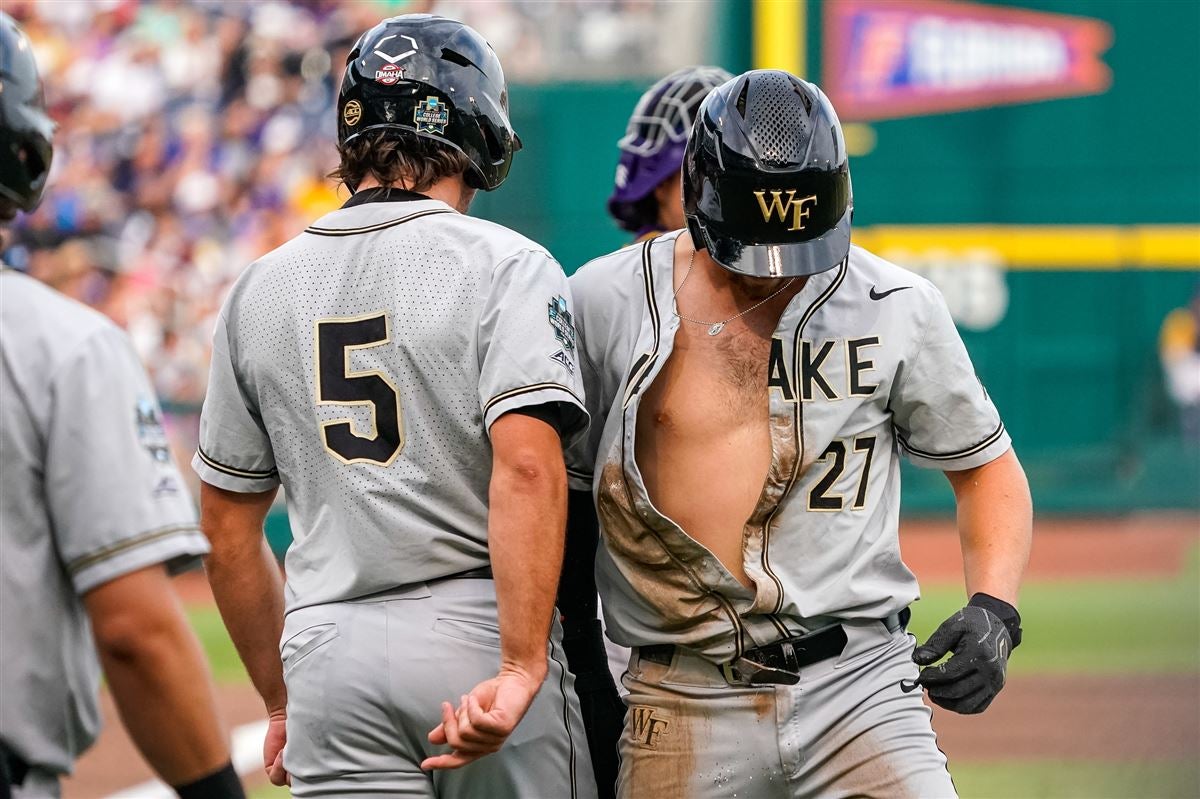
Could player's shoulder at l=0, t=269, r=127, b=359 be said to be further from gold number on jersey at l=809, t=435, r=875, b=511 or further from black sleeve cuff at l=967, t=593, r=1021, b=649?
black sleeve cuff at l=967, t=593, r=1021, b=649

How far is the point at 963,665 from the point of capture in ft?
10.4

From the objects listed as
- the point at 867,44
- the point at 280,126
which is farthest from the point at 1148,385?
the point at 280,126

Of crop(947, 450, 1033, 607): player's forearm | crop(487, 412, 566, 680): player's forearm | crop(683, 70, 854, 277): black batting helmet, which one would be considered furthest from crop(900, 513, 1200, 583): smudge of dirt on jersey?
crop(487, 412, 566, 680): player's forearm

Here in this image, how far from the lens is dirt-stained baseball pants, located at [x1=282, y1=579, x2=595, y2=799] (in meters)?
2.99

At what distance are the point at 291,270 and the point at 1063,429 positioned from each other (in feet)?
51.1

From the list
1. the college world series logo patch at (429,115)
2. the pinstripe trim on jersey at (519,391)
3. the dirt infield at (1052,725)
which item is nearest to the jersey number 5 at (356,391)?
the pinstripe trim on jersey at (519,391)

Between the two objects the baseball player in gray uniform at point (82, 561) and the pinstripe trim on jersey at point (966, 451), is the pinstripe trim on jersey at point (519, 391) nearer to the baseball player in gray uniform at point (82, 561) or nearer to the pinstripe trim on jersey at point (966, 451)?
the baseball player in gray uniform at point (82, 561)

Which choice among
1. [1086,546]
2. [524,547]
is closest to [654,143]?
[524,547]

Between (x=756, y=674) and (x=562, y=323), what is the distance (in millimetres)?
817

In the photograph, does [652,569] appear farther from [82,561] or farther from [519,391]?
[82,561]

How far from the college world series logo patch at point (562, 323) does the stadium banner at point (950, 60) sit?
15118 mm

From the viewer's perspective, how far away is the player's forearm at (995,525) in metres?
3.42

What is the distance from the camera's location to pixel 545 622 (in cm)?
296

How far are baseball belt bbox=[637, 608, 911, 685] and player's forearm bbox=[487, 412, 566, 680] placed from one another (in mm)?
515
